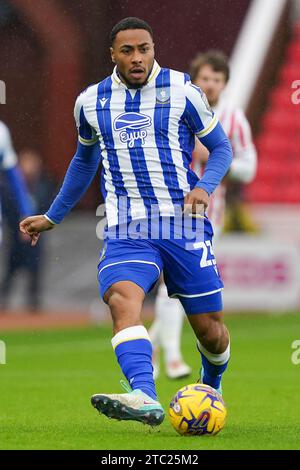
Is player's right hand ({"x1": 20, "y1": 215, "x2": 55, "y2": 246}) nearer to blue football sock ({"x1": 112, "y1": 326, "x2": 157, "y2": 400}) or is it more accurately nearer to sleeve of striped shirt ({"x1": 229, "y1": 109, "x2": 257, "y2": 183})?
blue football sock ({"x1": 112, "y1": 326, "x2": 157, "y2": 400})

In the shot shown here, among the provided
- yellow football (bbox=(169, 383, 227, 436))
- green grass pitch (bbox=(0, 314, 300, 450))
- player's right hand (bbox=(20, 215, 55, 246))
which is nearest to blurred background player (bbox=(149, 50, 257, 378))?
A: green grass pitch (bbox=(0, 314, 300, 450))

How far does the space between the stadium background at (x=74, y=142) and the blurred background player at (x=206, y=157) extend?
158 cm

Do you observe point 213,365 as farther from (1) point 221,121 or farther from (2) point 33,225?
(1) point 221,121

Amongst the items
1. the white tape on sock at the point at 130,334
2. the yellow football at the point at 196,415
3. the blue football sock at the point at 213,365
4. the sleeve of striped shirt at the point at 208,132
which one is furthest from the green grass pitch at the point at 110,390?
the sleeve of striped shirt at the point at 208,132

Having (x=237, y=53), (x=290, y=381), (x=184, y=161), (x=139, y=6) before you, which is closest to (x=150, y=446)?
(x=184, y=161)

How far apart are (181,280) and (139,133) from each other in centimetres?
75

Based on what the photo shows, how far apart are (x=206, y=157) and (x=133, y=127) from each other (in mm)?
2827

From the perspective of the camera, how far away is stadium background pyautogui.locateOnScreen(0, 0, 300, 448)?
45.3 ft

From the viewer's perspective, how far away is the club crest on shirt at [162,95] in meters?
6.14

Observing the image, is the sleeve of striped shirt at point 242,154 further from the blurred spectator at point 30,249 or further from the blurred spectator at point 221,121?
the blurred spectator at point 30,249

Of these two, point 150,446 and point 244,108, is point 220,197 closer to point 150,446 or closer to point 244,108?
point 150,446

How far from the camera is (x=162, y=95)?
20.2 feet

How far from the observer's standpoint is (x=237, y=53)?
747 inches

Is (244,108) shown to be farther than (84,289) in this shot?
Yes
